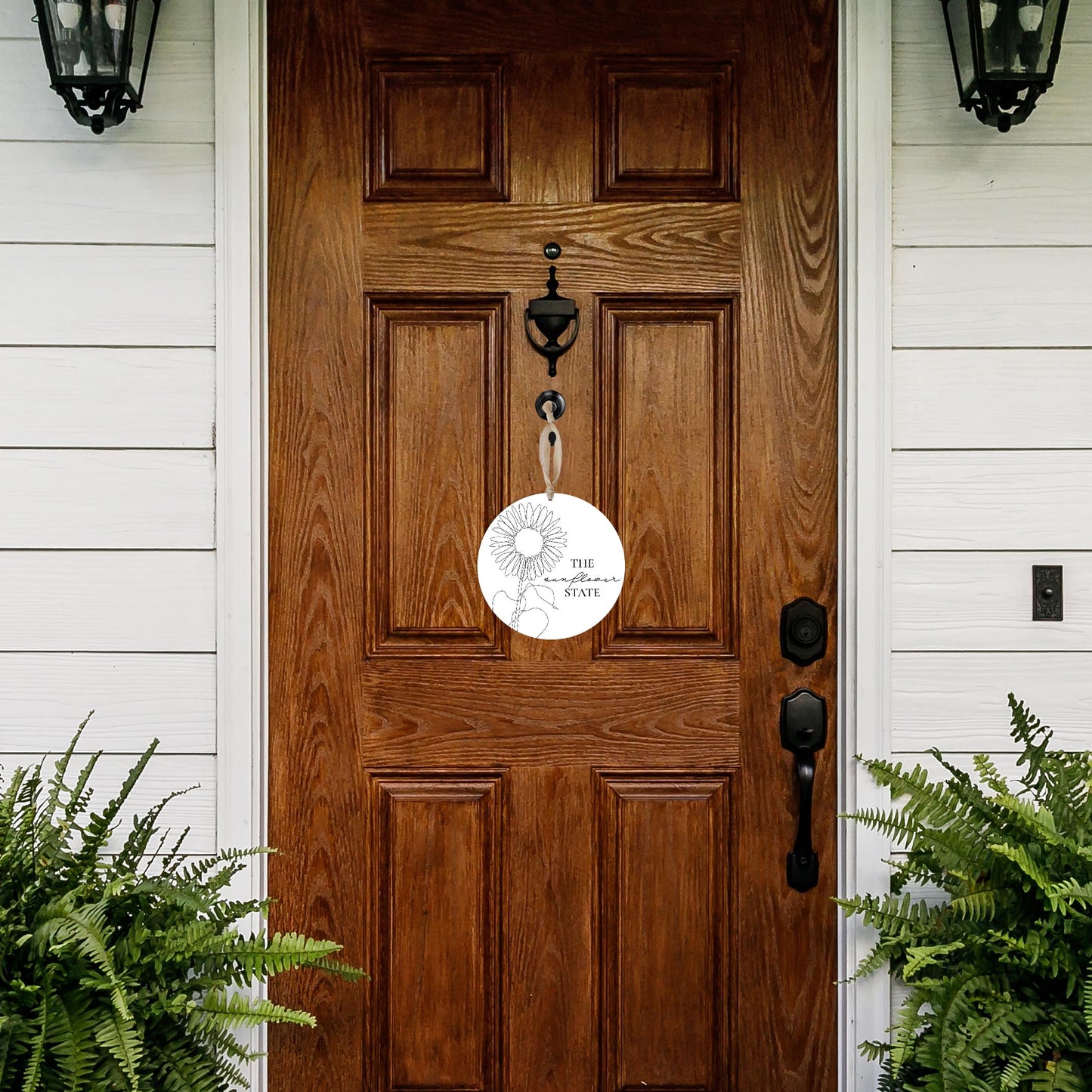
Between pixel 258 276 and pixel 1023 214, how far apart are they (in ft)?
3.92

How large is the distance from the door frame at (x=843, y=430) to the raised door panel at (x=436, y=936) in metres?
0.20

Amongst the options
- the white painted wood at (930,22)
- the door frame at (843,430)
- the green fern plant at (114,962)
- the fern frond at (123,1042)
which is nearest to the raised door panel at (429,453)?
the door frame at (843,430)

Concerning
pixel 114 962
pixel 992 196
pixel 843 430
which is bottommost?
pixel 114 962

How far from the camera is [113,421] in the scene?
1.48 m

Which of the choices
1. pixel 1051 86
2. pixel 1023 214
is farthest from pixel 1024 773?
pixel 1051 86

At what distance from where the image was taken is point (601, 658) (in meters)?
1.57

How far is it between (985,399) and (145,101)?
1.38m

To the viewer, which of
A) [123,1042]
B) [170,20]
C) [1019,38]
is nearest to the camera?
[123,1042]

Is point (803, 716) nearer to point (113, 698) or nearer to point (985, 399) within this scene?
point (985, 399)

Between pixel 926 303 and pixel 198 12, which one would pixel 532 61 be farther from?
pixel 926 303

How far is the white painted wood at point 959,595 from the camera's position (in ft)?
4.91

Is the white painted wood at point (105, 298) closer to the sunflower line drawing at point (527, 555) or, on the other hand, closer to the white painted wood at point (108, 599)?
the white painted wood at point (108, 599)

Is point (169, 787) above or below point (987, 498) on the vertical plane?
below

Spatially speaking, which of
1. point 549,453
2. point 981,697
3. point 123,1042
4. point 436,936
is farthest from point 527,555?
point 123,1042
